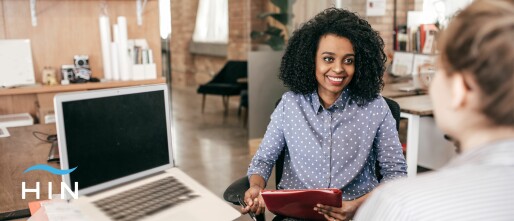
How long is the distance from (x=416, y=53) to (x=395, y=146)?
3087 mm

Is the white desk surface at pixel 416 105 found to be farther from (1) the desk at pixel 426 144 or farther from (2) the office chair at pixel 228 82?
(2) the office chair at pixel 228 82

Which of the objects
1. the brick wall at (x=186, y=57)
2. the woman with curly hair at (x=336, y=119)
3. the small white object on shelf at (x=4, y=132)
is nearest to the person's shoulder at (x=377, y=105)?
the woman with curly hair at (x=336, y=119)

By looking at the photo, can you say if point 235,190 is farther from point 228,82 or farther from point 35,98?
point 228,82

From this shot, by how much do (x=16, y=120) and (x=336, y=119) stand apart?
2.06 meters

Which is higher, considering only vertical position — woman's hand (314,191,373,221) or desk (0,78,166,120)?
desk (0,78,166,120)

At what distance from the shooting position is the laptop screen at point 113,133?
49.4 inches

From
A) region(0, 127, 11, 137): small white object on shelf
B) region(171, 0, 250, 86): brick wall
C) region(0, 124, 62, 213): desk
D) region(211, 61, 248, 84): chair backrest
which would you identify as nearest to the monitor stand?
region(0, 124, 62, 213): desk

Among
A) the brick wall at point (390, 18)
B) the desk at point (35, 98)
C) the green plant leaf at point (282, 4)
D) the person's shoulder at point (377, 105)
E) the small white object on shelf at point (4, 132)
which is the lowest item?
the small white object on shelf at point (4, 132)

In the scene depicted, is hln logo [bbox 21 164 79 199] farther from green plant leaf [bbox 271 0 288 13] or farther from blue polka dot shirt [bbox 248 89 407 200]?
green plant leaf [bbox 271 0 288 13]

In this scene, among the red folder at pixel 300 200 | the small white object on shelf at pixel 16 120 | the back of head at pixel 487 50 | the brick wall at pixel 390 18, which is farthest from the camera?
the brick wall at pixel 390 18

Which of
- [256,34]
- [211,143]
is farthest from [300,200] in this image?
[211,143]

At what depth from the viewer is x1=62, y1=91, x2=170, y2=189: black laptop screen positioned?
126 cm

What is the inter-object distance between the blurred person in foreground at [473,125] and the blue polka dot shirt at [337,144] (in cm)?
105

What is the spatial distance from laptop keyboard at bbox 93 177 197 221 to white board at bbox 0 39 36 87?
7.00ft
